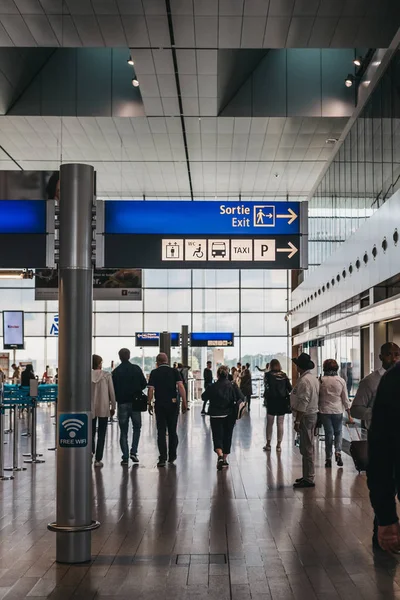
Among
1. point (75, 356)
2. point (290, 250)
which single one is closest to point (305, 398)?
point (290, 250)

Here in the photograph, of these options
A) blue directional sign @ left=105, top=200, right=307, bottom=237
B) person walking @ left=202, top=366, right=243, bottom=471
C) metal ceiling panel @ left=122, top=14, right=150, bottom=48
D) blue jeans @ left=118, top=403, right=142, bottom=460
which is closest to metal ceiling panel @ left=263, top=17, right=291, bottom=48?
metal ceiling panel @ left=122, top=14, right=150, bottom=48

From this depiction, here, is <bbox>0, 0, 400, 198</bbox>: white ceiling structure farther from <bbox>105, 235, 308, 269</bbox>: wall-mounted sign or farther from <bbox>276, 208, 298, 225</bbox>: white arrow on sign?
<bbox>105, 235, 308, 269</bbox>: wall-mounted sign

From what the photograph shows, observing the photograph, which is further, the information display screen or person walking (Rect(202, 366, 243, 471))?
the information display screen

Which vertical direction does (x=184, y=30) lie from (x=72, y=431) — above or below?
above

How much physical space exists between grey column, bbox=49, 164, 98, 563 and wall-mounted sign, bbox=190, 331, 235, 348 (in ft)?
108

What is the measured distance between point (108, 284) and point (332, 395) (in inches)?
646

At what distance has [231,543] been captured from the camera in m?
7.41

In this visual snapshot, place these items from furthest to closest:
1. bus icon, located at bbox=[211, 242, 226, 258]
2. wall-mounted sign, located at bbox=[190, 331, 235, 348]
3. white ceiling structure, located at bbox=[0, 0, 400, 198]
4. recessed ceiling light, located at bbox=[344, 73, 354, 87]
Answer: wall-mounted sign, located at bbox=[190, 331, 235, 348] < recessed ceiling light, located at bbox=[344, 73, 354, 87] < white ceiling structure, located at bbox=[0, 0, 400, 198] < bus icon, located at bbox=[211, 242, 226, 258]

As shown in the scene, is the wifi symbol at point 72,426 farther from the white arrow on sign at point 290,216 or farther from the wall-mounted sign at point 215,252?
the white arrow on sign at point 290,216

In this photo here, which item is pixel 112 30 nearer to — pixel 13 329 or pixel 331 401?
pixel 331 401

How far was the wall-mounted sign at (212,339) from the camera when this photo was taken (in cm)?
4016

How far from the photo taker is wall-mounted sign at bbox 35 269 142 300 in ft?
89.3

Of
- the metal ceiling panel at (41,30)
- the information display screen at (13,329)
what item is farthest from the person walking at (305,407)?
the information display screen at (13,329)

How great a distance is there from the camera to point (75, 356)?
22.6 feet
